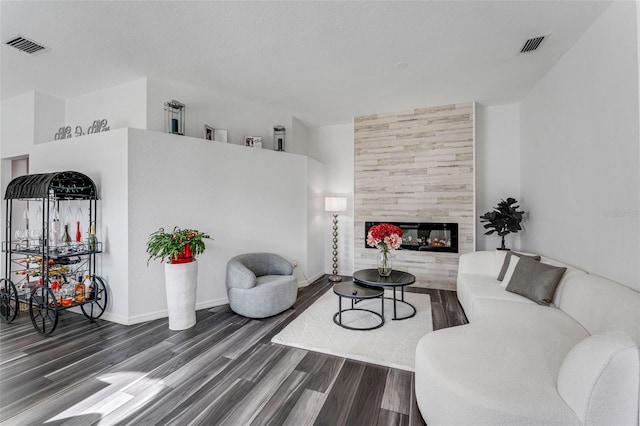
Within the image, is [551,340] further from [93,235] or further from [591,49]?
[93,235]

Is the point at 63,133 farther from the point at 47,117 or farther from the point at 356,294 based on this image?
the point at 356,294

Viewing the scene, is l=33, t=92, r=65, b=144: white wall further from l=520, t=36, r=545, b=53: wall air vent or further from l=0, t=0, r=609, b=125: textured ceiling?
l=520, t=36, r=545, b=53: wall air vent

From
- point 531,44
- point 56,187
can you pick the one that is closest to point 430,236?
point 531,44

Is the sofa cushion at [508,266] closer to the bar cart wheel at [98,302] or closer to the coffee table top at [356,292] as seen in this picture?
the coffee table top at [356,292]

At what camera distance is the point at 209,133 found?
4109mm

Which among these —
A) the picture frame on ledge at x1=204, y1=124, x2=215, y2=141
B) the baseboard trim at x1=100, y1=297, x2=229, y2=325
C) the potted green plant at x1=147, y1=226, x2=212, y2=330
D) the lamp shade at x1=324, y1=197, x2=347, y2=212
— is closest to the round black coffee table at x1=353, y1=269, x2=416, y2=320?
the lamp shade at x1=324, y1=197, x2=347, y2=212

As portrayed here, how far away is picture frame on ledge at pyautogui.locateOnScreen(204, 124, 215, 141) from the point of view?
4051 millimetres

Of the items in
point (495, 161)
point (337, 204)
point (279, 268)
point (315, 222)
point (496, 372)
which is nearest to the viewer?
point (496, 372)

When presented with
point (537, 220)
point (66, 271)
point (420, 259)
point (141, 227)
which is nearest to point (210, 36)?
point (141, 227)

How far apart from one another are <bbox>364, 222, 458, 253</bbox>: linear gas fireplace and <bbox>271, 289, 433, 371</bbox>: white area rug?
1.26 meters

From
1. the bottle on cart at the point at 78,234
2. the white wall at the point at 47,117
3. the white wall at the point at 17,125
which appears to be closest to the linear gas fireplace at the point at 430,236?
the bottle on cart at the point at 78,234

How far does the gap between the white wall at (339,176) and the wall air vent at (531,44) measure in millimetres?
3101

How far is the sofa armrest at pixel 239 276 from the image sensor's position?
3397mm

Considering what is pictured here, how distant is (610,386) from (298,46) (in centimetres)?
349
